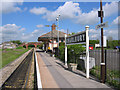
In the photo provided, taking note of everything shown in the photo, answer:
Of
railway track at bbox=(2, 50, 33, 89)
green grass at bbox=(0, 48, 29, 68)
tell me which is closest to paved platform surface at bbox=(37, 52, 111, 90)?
railway track at bbox=(2, 50, 33, 89)

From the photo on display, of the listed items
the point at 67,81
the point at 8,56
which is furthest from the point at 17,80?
the point at 8,56

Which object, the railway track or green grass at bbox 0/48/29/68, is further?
green grass at bbox 0/48/29/68

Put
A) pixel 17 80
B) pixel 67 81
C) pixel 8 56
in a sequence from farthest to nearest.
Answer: pixel 8 56 → pixel 17 80 → pixel 67 81

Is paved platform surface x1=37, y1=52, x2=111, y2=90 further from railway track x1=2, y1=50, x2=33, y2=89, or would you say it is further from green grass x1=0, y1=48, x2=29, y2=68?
green grass x1=0, y1=48, x2=29, y2=68

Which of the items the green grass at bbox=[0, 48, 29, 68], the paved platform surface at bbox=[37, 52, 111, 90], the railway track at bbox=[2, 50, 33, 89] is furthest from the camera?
the green grass at bbox=[0, 48, 29, 68]

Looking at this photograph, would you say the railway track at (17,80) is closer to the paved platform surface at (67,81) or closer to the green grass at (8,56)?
the paved platform surface at (67,81)

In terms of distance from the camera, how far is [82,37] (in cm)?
1122

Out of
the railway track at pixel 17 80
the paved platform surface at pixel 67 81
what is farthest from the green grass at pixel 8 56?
the paved platform surface at pixel 67 81

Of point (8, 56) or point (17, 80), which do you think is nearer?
point (17, 80)

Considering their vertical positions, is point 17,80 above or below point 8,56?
below

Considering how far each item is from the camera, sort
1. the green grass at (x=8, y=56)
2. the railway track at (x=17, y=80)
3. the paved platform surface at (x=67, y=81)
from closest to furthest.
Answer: the paved platform surface at (x=67, y=81), the railway track at (x=17, y=80), the green grass at (x=8, y=56)

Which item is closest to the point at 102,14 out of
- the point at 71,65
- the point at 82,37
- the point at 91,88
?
the point at 82,37

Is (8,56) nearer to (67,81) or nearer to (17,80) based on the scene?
(17,80)

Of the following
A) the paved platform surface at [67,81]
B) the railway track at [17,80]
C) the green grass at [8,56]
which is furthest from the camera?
the green grass at [8,56]
